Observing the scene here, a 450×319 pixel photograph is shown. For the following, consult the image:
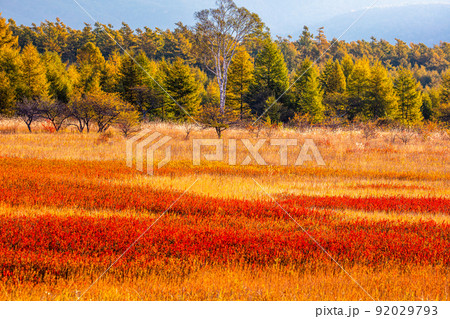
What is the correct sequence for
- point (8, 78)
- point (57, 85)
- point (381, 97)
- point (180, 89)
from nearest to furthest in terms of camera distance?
point (8, 78), point (180, 89), point (57, 85), point (381, 97)

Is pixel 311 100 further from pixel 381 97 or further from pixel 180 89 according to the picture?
pixel 180 89

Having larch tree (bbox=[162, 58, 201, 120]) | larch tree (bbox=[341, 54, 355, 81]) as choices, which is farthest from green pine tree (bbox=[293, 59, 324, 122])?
larch tree (bbox=[341, 54, 355, 81])

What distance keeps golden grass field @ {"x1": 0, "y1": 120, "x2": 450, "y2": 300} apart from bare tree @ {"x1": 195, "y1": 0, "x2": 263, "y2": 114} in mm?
20118

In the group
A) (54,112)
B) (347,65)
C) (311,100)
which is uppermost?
(347,65)

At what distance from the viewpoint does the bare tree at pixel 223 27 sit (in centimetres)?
2986

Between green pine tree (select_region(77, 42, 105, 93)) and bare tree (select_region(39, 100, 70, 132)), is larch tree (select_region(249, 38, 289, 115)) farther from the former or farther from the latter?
bare tree (select_region(39, 100, 70, 132))

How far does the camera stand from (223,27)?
30.4 metres

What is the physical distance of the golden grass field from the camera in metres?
3.68

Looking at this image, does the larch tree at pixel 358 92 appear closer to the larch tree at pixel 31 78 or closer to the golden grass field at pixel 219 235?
the golden grass field at pixel 219 235

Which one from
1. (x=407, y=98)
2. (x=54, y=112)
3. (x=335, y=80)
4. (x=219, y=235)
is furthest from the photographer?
(x=335, y=80)

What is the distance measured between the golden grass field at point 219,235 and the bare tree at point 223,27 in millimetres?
20118

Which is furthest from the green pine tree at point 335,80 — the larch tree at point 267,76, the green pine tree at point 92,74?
the green pine tree at point 92,74

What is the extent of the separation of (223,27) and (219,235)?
28.0 m

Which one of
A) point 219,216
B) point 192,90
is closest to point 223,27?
point 192,90
